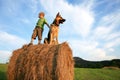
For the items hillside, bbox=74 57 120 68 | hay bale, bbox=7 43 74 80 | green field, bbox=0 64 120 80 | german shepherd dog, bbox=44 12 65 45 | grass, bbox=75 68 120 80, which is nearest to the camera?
hay bale, bbox=7 43 74 80

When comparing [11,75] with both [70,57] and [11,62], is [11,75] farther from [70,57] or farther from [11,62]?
[70,57]

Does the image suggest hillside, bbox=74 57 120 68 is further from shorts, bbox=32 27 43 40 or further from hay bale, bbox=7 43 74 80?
hay bale, bbox=7 43 74 80

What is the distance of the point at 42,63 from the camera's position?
1058 cm

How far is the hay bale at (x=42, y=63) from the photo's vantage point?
10383 millimetres

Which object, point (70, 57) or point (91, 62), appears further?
point (91, 62)

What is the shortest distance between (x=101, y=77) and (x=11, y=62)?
10.4 metres

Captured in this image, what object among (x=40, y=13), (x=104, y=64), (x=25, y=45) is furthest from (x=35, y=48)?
(x=104, y=64)

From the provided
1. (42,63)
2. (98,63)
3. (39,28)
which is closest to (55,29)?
A: (39,28)

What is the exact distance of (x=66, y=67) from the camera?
38.0 ft

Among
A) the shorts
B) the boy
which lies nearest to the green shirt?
the boy

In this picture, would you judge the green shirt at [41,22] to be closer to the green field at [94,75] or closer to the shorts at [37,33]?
the shorts at [37,33]

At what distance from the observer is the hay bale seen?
10383 mm

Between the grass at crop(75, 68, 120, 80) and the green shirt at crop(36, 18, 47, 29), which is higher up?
the green shirt at crop(36, 18, 47, 29)

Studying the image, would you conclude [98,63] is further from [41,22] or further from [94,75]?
[41,22]
